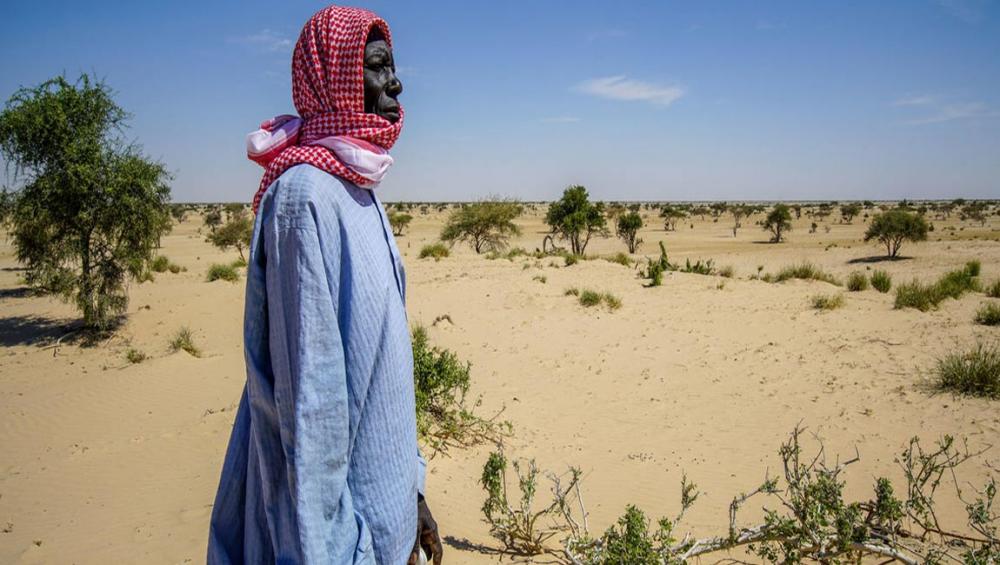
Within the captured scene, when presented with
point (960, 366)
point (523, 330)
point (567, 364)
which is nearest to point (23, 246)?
point (523, 330)

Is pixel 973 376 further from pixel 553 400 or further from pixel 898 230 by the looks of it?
pixel 898 230

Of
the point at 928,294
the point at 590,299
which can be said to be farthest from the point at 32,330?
the point at 928,294

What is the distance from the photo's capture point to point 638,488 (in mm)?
4867

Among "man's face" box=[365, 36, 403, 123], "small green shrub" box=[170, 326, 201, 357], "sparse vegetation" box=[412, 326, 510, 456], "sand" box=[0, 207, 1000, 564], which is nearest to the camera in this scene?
"man's face" box=[365, 36, 403, 123]

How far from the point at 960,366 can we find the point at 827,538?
5.60 meters

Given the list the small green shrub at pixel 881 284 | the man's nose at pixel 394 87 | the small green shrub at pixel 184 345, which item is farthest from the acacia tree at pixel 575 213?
the man's nose at pixel 394 87

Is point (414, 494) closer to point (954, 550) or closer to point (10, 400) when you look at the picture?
point (954, 550)

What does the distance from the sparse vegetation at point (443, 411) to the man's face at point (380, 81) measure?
4106mm

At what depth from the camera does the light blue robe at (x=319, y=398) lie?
3.90 ft

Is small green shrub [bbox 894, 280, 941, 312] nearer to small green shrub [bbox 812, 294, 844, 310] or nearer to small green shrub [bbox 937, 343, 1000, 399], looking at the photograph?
small green shrub [bbox 812, 294, 844, 310]

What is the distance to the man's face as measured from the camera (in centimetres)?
152

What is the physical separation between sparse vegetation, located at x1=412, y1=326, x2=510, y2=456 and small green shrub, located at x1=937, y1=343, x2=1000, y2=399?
5.40m

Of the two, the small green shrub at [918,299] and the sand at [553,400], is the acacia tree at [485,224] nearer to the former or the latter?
the sand at [553,400]

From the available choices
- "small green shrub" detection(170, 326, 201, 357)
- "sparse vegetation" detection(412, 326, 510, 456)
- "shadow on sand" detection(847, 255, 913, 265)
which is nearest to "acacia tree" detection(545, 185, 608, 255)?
"shadow on sand" detection(847, 255, 913, 265)
